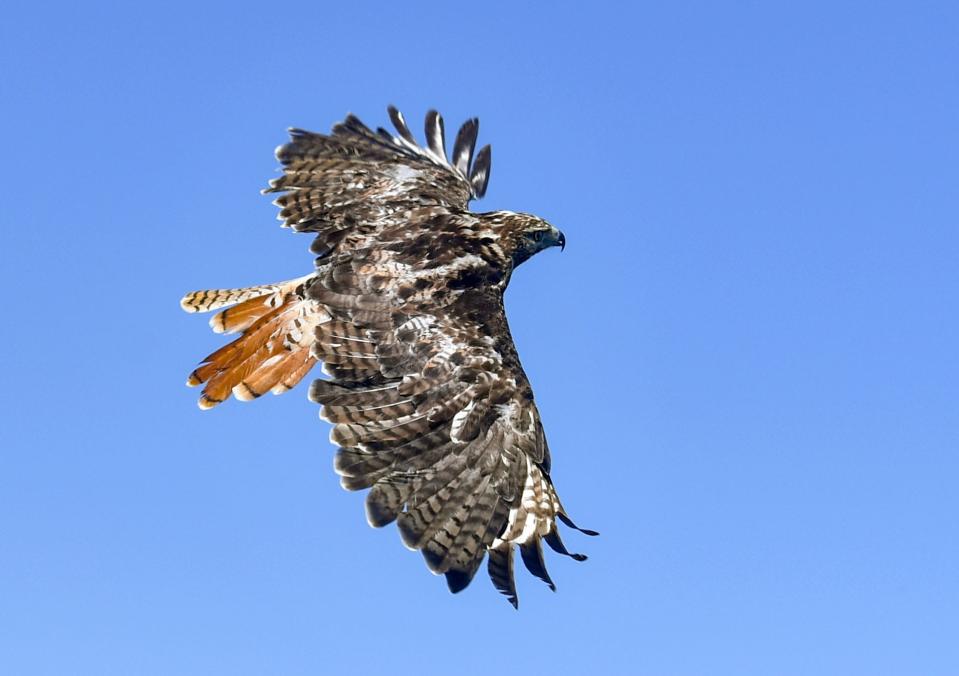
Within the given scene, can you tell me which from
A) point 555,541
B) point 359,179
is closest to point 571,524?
point 555,541

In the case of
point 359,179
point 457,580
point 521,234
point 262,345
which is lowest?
point 457,580

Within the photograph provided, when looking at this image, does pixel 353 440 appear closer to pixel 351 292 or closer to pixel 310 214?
pixel 351 292

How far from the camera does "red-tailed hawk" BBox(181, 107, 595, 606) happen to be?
11055mm

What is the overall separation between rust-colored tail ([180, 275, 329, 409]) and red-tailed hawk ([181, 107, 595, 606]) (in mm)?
12

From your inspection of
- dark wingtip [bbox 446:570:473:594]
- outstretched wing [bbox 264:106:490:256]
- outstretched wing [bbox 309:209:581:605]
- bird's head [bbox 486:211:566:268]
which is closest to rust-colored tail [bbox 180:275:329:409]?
outstretched wing [bbox 309:209:581:605]

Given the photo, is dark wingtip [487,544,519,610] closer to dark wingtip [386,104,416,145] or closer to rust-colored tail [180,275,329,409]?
rust-colored tail [180,275,329,409]

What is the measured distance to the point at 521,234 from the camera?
13.1 meters

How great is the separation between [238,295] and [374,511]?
9.50 ft

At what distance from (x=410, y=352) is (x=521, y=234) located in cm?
200

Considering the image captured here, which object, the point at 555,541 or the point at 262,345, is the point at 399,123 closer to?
the point at 262,345

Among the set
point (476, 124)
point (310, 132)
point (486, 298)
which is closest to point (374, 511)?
point (486, 298)

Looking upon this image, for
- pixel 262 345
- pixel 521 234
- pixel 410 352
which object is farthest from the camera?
pixel 521 234

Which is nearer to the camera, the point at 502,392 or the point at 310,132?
the point at 502,392

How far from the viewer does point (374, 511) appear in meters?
10.9
